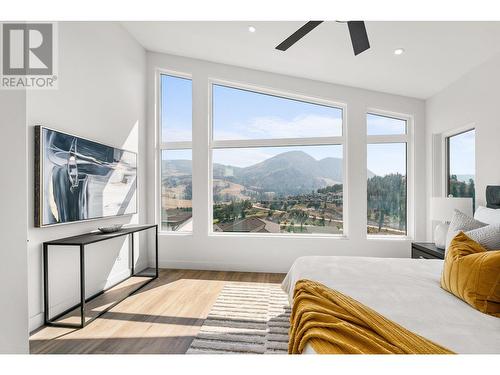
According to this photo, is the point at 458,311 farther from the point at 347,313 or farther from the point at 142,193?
the point at 142,193

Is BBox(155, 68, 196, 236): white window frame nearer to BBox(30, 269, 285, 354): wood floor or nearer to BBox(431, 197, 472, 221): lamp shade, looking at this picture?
BBox(30, 269, 285, 354): wood floor

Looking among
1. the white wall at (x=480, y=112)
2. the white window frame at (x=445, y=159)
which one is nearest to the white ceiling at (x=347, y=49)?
the white wall at (x=480, y=112)

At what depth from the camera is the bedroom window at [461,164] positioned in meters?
3.01

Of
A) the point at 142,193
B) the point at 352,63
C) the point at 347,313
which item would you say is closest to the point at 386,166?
the point at 352,63

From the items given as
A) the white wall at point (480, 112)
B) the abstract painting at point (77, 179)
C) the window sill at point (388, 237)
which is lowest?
the window sill at point (388, 237)

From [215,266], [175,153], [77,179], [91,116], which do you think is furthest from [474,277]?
[175,153]

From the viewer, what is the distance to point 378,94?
3822 mm

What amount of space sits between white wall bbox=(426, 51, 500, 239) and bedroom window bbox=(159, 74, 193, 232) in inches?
142

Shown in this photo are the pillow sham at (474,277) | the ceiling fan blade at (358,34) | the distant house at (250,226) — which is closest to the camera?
the pillow sham at (474,277)

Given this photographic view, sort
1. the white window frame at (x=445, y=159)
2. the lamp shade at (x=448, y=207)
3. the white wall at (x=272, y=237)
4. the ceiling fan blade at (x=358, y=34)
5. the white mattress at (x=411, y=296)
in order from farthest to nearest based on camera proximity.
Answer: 1. the white wall at (x=272, y=237)
2. the white window frame at (x=445, y=159)
3. the lamp shade at (x=448, y=207)
4. the ceiling fan blade at (x=358, y=34)
5. the white mattress at (x=411, y=296)

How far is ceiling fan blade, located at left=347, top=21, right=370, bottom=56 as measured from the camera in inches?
75.0

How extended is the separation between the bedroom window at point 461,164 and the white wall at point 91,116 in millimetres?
4404

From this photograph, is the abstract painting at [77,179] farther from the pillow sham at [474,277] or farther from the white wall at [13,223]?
the pillow sham at [474,277]

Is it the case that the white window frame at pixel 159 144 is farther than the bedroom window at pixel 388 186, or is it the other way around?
the white window frame at pixel 159 144
